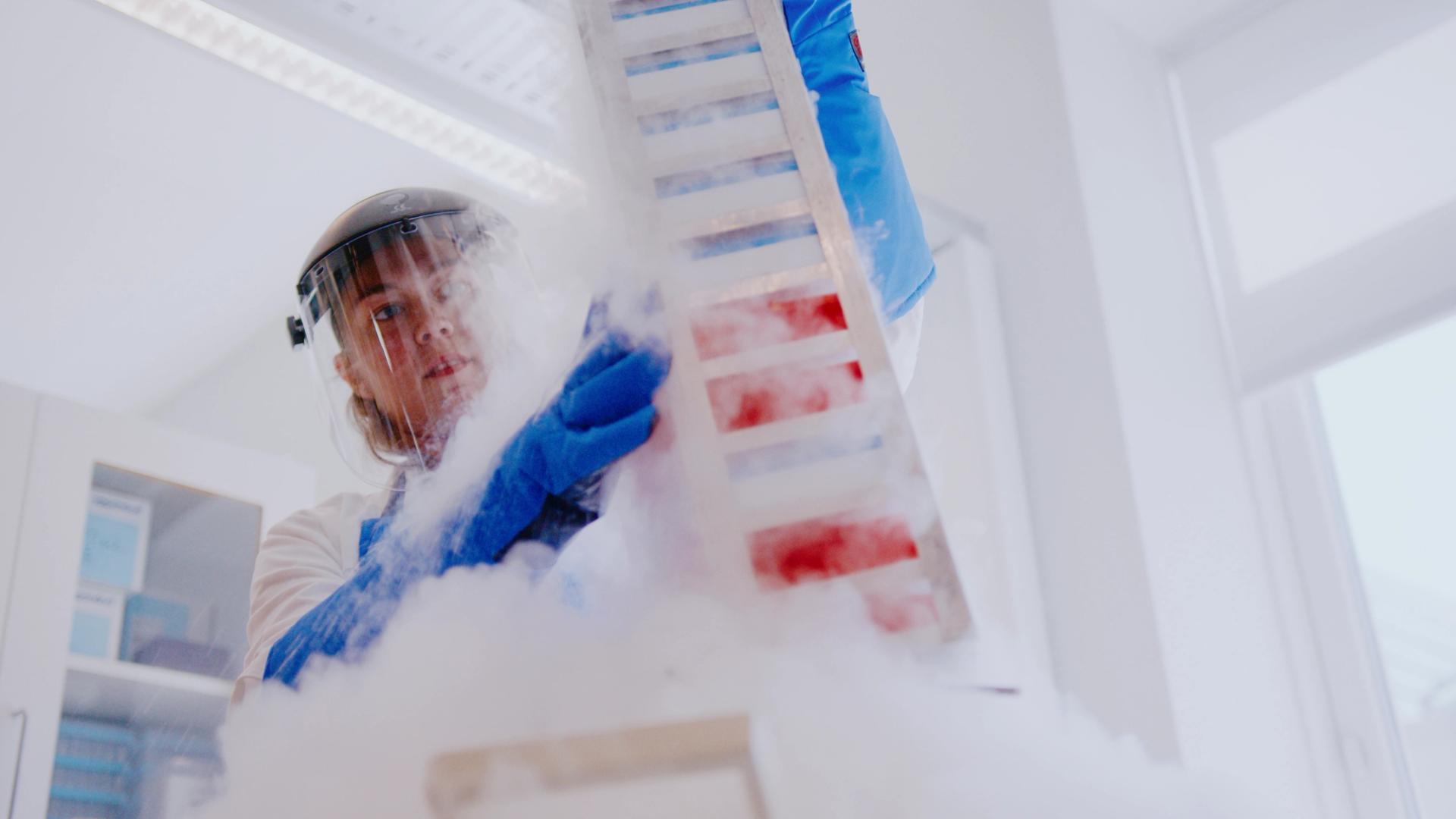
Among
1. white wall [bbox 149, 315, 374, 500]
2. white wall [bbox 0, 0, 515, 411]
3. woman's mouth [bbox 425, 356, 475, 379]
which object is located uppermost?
white wall [bbox 0, 0, 515, 411]

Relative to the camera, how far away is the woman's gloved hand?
0.80m

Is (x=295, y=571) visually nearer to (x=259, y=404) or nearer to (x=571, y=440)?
(x=571, y=440)

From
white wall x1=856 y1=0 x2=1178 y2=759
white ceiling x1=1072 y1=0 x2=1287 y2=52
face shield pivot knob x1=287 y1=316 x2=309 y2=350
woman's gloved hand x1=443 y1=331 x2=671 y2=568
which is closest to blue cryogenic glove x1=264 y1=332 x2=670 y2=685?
woman's gloved hand x1=443 y1=331 x2=671 y2=568

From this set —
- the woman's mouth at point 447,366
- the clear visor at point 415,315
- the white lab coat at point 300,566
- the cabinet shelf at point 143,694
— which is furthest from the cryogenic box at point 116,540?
the woman's mouth at point 447,366

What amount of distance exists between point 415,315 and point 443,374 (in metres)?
0.07

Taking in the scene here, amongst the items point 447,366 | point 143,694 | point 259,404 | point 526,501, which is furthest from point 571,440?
point 259,404

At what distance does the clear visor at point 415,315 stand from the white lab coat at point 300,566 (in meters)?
0.12

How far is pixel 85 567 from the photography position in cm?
226

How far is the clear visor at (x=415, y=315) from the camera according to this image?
129 cm

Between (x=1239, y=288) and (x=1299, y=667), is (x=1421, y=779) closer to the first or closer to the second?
(x=1299, y=667)

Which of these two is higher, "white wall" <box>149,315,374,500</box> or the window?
"white wall" <box>149,315,374,500</box>

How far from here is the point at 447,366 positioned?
4.24ft

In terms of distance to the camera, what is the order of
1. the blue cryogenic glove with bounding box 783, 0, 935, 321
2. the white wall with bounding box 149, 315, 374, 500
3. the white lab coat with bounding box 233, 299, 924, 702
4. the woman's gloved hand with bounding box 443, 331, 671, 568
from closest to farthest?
the woman's gloved hand with bounding box 443, 331, 671, 568, the blue cryogenic glove with bounding box 783, 0, 935, 321, the white lab coat with bounding box 233, 299, 924, 702, the white wall with bounding box 149, 315, 374, 500

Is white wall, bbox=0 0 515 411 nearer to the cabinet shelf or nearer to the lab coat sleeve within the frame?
the cabinet shelf
